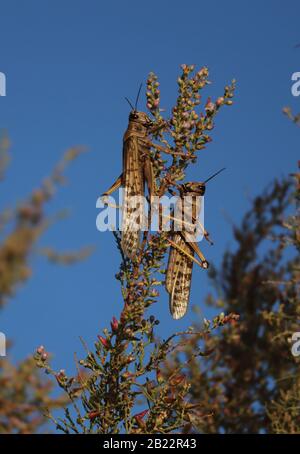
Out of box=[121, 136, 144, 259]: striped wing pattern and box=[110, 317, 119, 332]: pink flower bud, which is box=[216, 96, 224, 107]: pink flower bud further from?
box=[110, 317, 119, 332]: pink flower bud

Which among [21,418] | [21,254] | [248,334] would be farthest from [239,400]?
[21,254]

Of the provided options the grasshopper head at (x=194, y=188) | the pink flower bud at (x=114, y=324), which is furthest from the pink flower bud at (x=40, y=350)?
the grasshopper head at (x=194, y=188)

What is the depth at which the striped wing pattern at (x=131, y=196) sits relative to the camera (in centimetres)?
415

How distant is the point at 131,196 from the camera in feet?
13.8

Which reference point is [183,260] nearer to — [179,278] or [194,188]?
[179,278]

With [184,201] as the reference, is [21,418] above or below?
below

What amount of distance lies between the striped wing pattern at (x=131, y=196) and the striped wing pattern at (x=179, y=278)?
0.41 meters

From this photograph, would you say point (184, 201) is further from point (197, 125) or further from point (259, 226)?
point (259, 226)

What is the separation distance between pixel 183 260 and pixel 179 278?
121 mm

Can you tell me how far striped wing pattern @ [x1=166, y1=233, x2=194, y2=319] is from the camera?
4.52 m

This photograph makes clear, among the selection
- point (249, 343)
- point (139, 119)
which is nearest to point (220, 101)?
point (139, 119)

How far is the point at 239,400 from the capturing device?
10.1 m

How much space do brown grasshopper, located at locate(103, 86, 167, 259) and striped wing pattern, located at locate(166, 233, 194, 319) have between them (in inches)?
16.0
